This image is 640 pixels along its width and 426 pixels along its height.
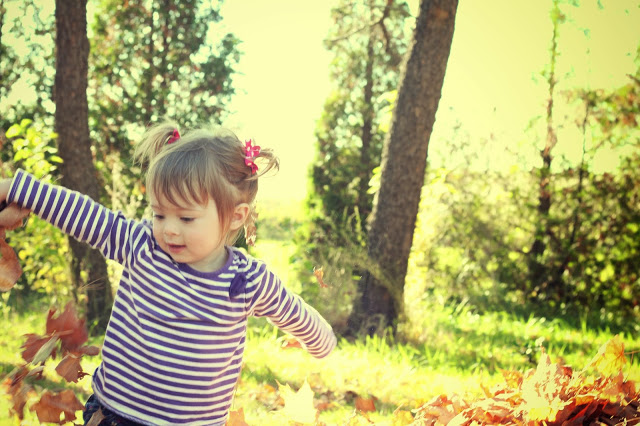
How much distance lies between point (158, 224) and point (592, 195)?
693cm

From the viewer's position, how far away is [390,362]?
4676 mm

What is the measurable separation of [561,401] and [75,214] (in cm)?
166

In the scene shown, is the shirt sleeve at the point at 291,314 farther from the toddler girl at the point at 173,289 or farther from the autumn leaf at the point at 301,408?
the autumn leaf at the point at 301,408

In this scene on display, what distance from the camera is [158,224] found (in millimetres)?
1864

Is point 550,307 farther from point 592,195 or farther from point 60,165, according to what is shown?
point 60,165

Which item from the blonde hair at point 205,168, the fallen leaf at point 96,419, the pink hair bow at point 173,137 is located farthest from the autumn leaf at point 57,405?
the pink hair bow at point 173,137

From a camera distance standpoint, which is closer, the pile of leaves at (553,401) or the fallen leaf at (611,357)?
the pile of leaves at (553,401)

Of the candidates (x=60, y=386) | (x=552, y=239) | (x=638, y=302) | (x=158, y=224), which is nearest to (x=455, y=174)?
(x=552, y=239)

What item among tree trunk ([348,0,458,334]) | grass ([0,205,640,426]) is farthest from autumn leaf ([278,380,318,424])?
tree trunk ([348,0,458,334])

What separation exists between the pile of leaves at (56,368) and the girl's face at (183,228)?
1.71 feet

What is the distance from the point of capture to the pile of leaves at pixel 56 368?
2.01 metres

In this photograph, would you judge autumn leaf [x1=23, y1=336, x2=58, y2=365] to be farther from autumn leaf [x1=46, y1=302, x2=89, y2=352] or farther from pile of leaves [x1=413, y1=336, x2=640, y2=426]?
pile of leaves [x1=413, y1=336, x2=640, y2=426]

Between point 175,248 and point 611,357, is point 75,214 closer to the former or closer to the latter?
point 175,248

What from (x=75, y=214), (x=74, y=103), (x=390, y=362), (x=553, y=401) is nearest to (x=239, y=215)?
(x=75, y=214)
